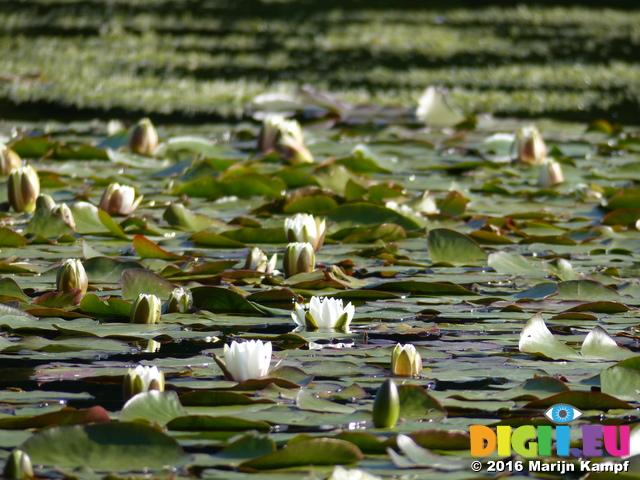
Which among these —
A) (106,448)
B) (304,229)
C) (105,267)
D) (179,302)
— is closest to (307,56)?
(304,229)

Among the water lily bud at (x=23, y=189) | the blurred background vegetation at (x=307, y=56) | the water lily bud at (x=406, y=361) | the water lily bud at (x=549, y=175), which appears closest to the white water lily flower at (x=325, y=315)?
the water lily bud at (x=406, y=361)

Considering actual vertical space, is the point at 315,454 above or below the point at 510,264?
below

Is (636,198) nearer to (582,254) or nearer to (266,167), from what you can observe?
(582,254)

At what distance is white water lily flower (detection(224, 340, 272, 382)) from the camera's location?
170 centimetres

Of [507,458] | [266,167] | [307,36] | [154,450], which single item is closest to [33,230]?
[266,167]

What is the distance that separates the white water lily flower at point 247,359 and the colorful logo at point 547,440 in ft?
1.37

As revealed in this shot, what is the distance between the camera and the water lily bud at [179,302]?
221 centimetres

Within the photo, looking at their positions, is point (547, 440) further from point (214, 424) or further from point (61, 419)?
point (61, 419)

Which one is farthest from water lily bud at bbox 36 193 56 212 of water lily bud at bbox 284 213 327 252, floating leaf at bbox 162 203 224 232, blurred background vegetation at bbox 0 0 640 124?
blurred background vegetation at bbox 0 0 640 124

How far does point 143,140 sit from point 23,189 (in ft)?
4.43

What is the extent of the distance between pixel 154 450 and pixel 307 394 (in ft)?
1.10

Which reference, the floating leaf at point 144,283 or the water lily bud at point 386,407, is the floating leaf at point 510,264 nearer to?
the floating leaf at point 144,283

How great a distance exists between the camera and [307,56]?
26.6 ft

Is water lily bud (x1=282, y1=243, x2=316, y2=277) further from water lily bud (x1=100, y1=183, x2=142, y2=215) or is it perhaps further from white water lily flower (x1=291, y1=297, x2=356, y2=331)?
water lily bud (x1=100, y1=183, x2=142, y2=215)
